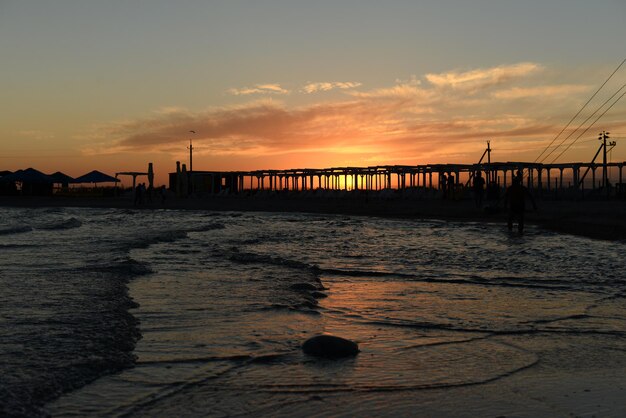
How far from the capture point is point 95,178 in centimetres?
6838

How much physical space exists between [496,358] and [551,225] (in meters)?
19.4

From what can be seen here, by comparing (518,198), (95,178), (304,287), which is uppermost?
(95,178)

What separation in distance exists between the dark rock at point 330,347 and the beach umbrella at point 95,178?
2592 inches

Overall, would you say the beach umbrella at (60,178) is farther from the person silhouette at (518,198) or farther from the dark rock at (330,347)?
the dark rock at (330,347)

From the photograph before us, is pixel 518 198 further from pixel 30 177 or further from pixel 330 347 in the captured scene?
pixel 30 177

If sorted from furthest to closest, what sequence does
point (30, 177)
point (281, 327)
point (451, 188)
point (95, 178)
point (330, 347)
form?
point (95, 178), point (30, 177), point (451, 188), point (281, 327), point (330, 347)

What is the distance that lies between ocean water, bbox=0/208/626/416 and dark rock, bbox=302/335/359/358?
12 centimetres

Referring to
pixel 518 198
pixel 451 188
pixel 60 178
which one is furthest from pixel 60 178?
pixel 518 198

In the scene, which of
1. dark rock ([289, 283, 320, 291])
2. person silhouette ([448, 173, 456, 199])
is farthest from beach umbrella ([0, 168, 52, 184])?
dark rock ([289, 283, 320, 291])

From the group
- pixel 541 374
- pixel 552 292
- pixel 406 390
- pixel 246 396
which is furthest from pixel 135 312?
pixel 552 292

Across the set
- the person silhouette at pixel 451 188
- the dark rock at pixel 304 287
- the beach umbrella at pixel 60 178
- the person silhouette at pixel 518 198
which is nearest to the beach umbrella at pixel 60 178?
the beach umbrella at pixel 60 178

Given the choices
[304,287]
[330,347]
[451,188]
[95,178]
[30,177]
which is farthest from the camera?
[95,178]

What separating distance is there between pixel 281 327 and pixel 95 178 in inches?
2607

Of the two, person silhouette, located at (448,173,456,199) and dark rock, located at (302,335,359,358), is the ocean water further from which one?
person silhouette, located at (448,173,456,199)
